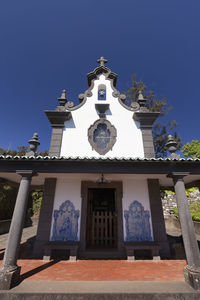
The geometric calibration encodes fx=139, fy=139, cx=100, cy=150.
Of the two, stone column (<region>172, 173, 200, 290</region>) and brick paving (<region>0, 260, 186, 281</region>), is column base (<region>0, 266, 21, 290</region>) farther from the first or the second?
stone column (<region>172, 173, 200, 290</region>)

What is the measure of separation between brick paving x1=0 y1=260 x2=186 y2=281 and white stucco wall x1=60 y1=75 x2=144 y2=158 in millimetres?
4478

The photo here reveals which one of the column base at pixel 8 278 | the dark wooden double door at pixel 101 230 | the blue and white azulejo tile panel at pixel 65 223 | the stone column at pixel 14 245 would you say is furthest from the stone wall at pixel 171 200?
the column base at pixel 8 278

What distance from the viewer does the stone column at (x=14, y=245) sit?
353 centimetres

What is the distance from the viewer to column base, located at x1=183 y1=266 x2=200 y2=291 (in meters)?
3.46

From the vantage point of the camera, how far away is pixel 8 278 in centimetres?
352

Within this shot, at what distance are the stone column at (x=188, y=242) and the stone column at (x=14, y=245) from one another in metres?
4.63

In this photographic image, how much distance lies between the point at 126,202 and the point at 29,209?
15184 mm

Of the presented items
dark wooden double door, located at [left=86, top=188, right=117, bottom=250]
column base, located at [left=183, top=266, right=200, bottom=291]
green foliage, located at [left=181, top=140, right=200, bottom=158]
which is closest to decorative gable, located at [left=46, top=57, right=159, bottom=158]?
dark wooden double door, located at [left=86, top=188, right=117, bottom=250]

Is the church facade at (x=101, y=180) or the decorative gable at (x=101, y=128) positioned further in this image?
the decorative gable at (x=101, y=128)

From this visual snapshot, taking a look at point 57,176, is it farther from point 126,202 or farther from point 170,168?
point 170,168

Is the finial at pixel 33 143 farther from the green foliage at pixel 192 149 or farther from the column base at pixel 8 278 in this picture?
the green foliage at pixel 192 149

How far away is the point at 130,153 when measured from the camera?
735cm

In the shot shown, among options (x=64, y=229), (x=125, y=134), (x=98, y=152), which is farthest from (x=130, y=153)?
(x=64, y=229)

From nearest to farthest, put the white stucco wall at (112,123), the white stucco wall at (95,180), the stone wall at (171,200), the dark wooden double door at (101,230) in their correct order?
1. the white stucco wall at (95,180)
2. the dark wooden double door at (101,230)
3. the white stucco wall at (112,123)
4. the stone wall at (171,200)
